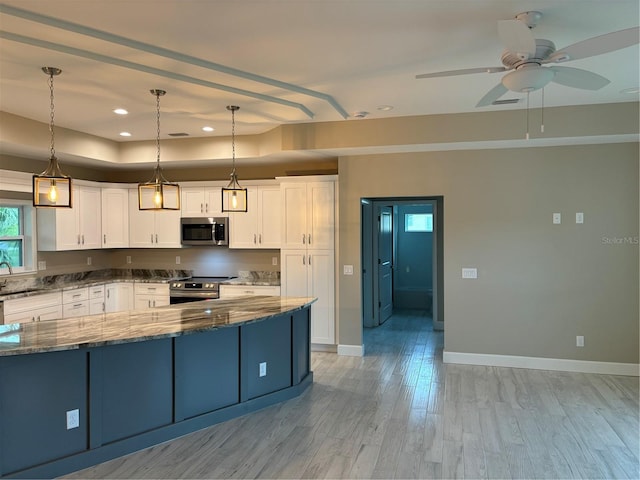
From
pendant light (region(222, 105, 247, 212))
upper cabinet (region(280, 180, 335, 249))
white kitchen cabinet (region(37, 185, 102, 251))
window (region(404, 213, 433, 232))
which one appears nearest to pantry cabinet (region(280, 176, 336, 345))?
upper cabinet (region(280, 180, 335, 249))

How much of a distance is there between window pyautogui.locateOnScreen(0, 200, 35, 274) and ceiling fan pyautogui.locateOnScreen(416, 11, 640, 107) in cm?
578

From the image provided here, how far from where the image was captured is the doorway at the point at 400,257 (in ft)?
24.1

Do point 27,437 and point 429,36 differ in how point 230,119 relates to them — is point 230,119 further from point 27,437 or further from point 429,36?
point 27,437

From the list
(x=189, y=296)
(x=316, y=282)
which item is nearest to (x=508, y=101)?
(x=316, y=282)

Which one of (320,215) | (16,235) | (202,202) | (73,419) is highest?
(202,202)

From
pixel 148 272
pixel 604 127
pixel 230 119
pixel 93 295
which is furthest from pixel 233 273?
pixel 604 127

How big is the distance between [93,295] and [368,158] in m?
4.26

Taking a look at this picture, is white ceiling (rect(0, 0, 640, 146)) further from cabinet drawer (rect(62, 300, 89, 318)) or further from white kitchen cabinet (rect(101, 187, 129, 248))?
cabinet drawer (rect(62, 300, 89, 318))

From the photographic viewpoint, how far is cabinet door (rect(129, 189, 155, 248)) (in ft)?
22.4

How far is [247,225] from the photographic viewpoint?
645 centimetres

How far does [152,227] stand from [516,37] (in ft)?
19.0

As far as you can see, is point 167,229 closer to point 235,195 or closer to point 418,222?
point 235,195

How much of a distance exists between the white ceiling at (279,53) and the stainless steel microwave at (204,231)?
6.44 feet

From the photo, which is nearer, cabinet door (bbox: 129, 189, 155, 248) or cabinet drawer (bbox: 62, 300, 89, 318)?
cabinet drawer (bbox: 62, 300, 89, 318)
